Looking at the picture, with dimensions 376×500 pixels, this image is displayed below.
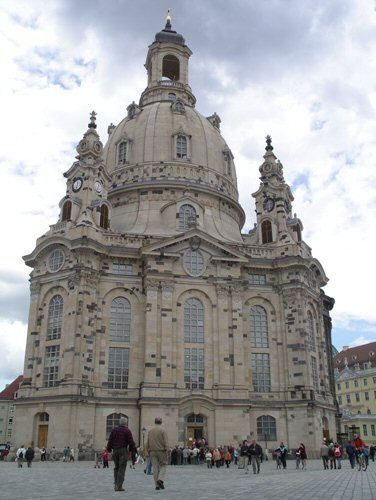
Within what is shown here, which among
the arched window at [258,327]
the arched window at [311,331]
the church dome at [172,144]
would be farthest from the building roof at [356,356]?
the arched window at [258,327]

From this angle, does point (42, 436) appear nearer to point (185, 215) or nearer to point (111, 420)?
point (111, 420)

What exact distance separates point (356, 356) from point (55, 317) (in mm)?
67002

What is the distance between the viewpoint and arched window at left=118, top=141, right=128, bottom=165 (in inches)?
2387

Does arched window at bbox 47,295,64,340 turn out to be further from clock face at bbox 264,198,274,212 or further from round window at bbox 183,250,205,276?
clock face at bbox 264,198,274,212

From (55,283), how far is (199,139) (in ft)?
77.9

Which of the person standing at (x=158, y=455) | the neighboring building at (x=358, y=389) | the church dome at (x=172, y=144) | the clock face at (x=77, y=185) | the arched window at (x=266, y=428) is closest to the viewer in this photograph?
the person standing at (x=158, y=455)

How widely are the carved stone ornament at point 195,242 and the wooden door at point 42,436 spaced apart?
19541 mm

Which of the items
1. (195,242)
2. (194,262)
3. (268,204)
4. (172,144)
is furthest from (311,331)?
(172,144)

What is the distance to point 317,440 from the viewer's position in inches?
1837

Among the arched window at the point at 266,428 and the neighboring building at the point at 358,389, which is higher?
the neighboring building at the point at 358,389

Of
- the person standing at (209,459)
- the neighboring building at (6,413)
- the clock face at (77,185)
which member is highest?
the clock face at (77,185)

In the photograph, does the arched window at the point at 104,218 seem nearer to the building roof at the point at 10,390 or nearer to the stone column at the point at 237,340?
the stone column at the point at 237,340

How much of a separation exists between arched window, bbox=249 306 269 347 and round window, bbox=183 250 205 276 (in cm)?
633

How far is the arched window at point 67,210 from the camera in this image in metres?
52.0
